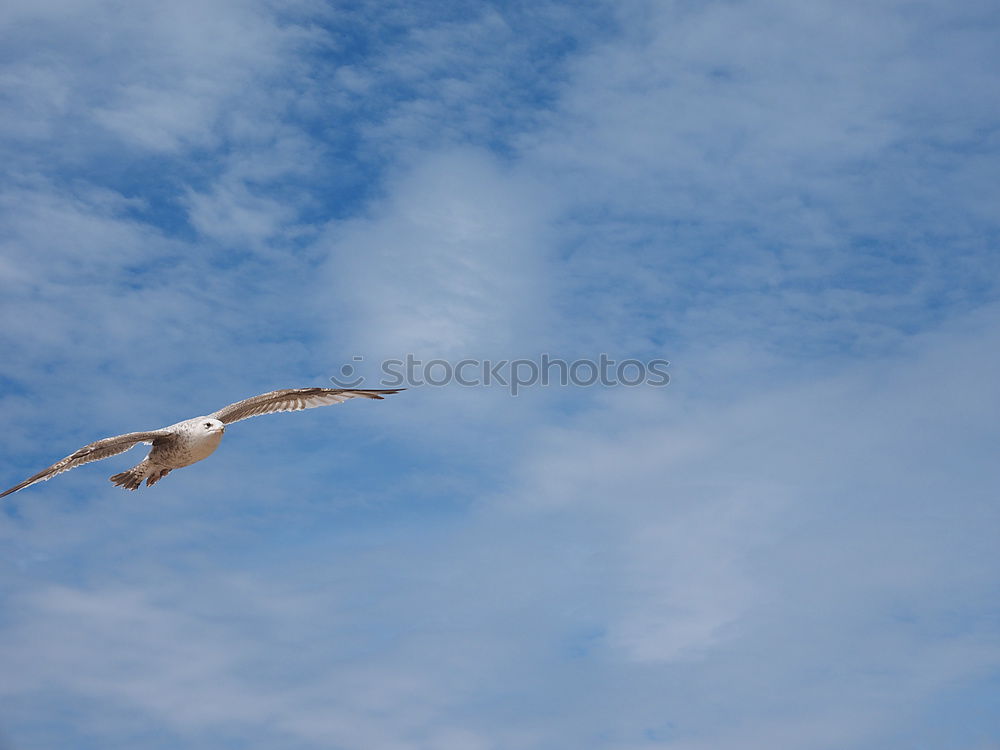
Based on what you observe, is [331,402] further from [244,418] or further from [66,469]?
[66,469]

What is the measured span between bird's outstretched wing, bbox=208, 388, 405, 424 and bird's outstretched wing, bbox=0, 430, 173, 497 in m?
2.45

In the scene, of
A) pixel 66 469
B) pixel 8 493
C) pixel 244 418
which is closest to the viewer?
pixel 8 493

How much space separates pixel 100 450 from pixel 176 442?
8.48ft

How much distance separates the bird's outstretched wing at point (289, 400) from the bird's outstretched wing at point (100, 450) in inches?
96.6

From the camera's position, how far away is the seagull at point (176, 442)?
30391 millimetres

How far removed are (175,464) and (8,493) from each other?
5.28 m

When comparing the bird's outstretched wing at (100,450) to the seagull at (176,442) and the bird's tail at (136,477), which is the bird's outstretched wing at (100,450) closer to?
the seagull at (176,442)

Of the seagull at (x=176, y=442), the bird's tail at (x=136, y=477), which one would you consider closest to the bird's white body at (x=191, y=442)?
the seagull at (x=176, y=442)

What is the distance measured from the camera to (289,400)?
33.9 metres

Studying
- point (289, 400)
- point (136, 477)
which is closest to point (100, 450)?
point (136, 477)

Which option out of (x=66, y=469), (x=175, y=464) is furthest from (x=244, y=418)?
(x=66, y=469)

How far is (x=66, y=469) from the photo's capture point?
3045 cm

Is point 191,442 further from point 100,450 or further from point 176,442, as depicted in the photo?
point 100,450

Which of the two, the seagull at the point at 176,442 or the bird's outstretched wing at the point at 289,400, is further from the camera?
the bird's outstretched wing at the point at 289,400
